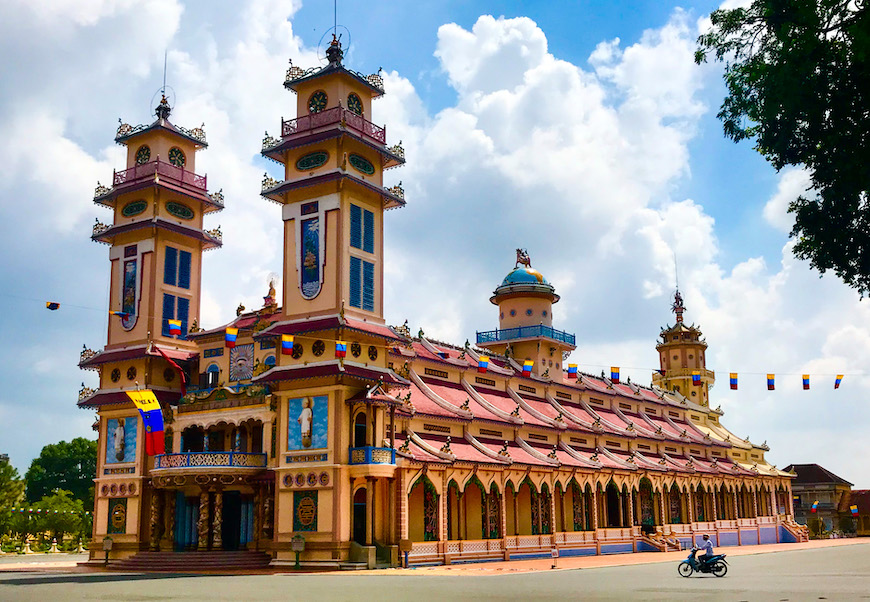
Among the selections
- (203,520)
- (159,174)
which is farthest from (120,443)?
(159,174)

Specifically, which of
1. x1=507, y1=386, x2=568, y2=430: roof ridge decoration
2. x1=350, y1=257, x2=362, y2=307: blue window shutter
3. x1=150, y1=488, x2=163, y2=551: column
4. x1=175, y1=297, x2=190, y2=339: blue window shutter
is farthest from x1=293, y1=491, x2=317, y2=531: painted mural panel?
x1=507, y1=386, x2=568, y2=430: roof ridge decoration

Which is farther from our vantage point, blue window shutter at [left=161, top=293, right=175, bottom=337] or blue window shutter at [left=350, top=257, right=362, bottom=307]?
blue window shutter at [left=161, top=293, right=175, bottom=337]

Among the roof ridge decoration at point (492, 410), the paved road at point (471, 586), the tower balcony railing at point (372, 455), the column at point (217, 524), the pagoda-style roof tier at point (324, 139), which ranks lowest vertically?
the paved road at point (471, 586)

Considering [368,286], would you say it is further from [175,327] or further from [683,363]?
[683,363]

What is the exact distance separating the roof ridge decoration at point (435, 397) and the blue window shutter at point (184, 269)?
48.6 ft

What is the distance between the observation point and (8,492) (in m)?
77.8

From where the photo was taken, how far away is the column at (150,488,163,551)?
47969mm

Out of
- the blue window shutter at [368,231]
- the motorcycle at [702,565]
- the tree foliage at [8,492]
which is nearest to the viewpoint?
the motorcycle at [702,565]

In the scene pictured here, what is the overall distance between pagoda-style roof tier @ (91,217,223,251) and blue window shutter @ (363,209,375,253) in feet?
43.2

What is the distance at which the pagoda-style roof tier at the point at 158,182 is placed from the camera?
53.4 meters

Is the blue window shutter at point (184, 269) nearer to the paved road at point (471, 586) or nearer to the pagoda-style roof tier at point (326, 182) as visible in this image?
the pagoda-style roof tier at point (326, 182)

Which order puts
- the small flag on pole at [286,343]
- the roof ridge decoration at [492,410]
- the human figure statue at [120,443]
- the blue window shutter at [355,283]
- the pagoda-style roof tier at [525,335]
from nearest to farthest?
the small flag on pole at [286,343], the blue window shutter at [355,283], the human figure statue at [120,443], the roof ridge decoration at [492,410], the pagoda-style roof tier at [525,335]

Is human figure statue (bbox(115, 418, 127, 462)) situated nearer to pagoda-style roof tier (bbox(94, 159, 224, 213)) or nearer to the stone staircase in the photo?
the stone staircase

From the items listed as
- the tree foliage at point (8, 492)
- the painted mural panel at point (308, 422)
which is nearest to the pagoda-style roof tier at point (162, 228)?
the painted mural panel at point (308, 422)
